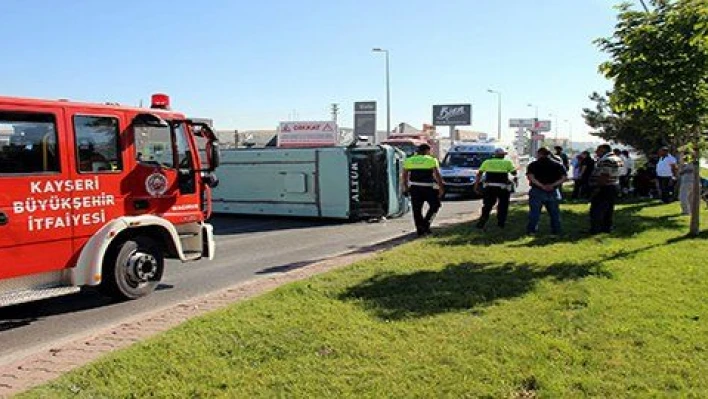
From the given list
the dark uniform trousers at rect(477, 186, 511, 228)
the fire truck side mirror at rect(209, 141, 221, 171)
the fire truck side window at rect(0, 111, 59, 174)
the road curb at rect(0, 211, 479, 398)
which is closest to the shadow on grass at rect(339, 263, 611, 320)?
the road curb at rect(0, 211, 479, 398)

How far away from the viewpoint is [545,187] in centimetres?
1190

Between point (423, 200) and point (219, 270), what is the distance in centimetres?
397

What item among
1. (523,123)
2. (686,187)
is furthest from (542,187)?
(523,123)

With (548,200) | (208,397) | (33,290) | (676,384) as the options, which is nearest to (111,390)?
(208,397)

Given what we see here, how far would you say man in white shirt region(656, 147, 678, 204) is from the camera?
59.4 feet

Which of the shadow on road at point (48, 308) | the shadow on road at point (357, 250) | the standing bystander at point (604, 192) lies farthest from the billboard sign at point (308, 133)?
the shadow on road at point (48, 308)

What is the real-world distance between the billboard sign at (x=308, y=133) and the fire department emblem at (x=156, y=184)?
38.1 meters

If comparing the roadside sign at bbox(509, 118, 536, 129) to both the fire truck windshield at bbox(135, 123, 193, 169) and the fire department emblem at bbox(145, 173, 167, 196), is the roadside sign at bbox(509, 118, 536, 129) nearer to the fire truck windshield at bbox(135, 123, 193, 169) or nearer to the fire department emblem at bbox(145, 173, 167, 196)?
the fire truck windshield at bbox(135, 123, 193, 169)

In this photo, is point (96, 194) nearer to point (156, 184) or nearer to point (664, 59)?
point (156, 184)

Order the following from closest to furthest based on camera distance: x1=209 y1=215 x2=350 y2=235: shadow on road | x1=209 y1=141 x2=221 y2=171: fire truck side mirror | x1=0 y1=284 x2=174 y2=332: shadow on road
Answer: x1=0 y1=284 x2=174 y2=332: shadow on road, x1=209 y1=141 x2=221 y2=171: fire truck side mirror, x1=209 y1=215 x2=350 y2=235: shadow on road

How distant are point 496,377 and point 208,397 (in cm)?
185

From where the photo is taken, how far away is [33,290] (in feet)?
22.3

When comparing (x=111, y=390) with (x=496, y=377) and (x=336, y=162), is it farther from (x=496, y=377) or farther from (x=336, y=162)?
(x=336, y=162)

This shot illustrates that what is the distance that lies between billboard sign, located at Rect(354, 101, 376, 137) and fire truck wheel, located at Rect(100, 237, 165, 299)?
51.8 metres
